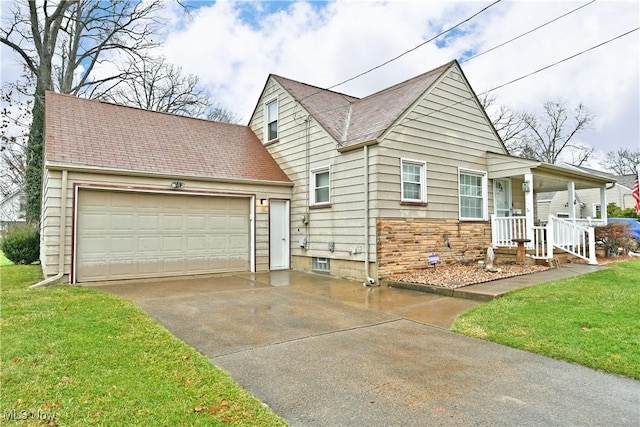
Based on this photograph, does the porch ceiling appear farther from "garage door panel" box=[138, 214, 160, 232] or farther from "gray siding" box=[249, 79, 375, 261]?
"garage door panel" box=[138, 214, 160, 232]

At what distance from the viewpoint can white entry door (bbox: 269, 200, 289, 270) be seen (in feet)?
37.9

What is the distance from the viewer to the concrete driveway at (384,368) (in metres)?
2.85

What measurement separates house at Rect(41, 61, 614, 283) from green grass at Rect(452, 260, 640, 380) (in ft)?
10.4

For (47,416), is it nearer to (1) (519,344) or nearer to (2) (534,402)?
(2) (534,402)

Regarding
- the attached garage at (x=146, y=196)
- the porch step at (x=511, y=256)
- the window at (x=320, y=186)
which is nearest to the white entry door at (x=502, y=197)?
the porch step at (x=511, y=256)

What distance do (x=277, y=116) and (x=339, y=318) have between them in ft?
29.4

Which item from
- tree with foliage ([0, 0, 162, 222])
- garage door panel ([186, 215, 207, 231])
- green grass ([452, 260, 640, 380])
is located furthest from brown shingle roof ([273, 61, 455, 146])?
tree with foliage ([0, 0, 162, 222])

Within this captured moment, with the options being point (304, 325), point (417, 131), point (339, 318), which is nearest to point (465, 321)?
point (339, 318)

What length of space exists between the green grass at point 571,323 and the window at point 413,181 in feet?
11.9

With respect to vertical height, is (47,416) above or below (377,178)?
below

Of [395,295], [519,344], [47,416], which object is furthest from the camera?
[395,295]

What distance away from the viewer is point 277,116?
42.4 ft

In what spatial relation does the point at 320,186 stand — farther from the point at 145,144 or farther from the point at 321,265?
the point at 145,144

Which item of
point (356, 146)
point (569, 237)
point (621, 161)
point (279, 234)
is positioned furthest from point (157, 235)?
point (621, 161)
